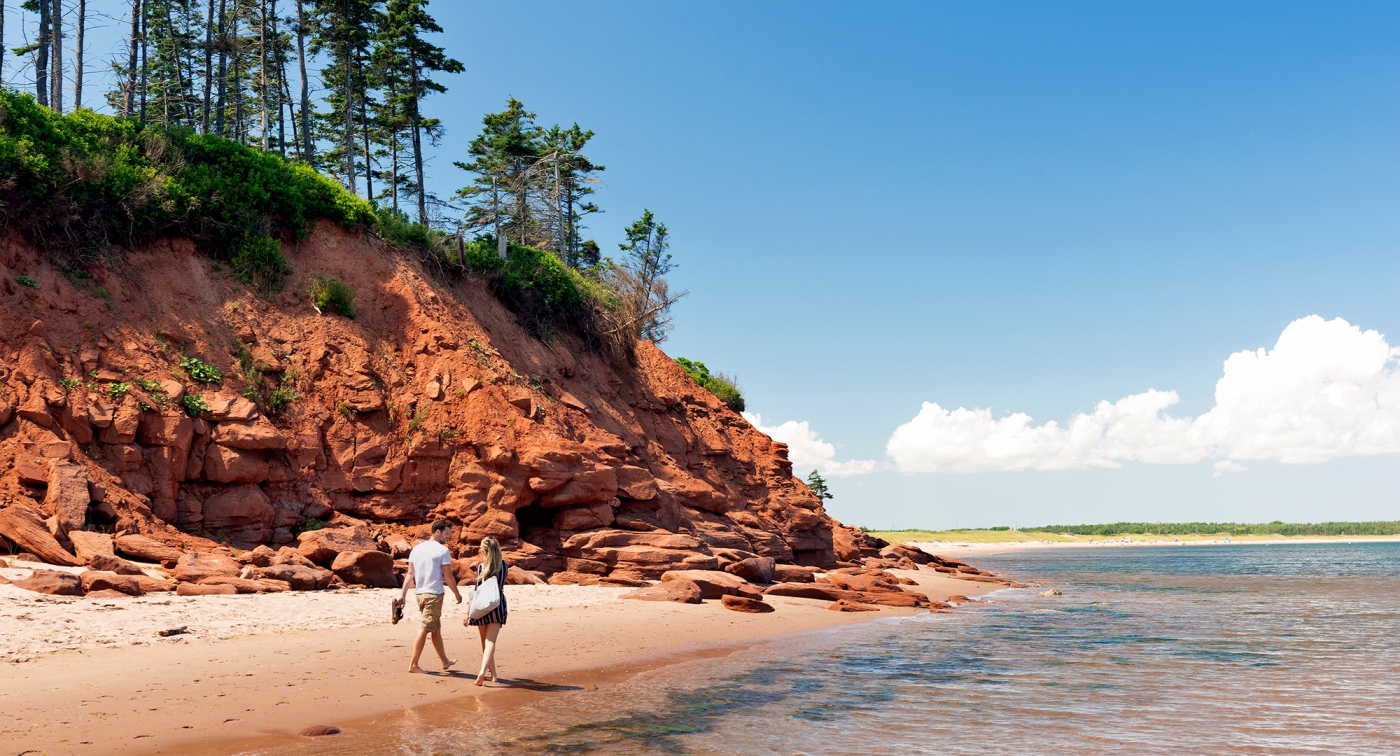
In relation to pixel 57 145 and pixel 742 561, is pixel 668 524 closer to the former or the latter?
pixel 742 561

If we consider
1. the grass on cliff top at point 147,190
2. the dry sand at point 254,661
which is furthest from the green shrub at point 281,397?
the dry sand at point 254,661

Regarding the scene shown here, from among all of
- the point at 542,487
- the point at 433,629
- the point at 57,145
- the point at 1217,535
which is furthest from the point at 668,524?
the point at 1217,535

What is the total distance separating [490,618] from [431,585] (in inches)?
35.6

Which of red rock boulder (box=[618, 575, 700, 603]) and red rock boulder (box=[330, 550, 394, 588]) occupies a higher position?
red rock boulder (box=[330, 550, 394, 588])

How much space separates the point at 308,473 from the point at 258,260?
620cm

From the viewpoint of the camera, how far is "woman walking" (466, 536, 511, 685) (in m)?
9.35

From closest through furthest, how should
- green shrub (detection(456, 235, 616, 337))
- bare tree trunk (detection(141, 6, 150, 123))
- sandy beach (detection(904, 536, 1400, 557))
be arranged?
green shrub (detection(456, 235, 616, 337)) < bare tree trunk (detection(141, 6, 150, 123)) < sandy beach (detection(904, 536, 1400, 557))

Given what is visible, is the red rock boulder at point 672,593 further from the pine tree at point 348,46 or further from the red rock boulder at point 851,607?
the pine tree at point 348,46

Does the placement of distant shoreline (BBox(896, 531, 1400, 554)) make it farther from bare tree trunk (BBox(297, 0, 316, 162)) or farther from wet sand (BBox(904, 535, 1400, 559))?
bare tree trunk (BBox(297, 0, 316, 162))

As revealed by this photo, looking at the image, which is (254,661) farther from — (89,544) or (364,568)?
(89,544)

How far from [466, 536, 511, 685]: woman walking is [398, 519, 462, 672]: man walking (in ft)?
1.45

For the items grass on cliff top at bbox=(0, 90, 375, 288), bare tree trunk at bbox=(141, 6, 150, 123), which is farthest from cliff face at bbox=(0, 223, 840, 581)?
bare tree trunk at bbox=(141, 6, 150, 123)

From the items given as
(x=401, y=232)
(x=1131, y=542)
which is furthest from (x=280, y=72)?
(x=1131, y=542)

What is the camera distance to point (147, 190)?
19.6 m
